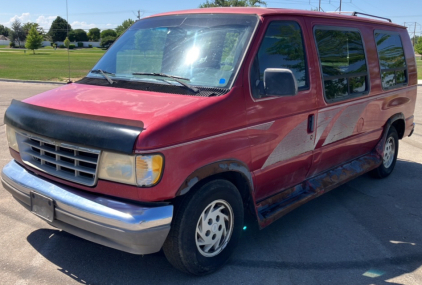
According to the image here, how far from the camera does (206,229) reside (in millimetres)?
3600

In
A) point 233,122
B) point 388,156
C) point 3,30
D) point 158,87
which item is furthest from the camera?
point 3,30

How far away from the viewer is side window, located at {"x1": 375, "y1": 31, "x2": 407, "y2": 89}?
603 cm

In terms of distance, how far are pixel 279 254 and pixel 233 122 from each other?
1403 millimetres

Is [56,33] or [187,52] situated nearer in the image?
[187,52]

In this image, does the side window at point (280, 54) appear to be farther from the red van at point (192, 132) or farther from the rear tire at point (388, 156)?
the rear tire at point (388, 156)

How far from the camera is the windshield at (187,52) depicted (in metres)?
3.80

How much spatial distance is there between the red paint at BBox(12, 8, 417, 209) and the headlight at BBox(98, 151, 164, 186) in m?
0.05

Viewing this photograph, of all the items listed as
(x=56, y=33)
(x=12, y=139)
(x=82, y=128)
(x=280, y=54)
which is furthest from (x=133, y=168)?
(x=56, y=33)

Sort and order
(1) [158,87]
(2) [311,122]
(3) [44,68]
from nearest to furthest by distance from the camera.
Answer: (1) [158,87] < (2) [311,122] < (3) [44,68]

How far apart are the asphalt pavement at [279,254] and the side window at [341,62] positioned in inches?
57.1

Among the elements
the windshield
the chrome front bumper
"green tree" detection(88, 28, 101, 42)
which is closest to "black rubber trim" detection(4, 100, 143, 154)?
the chrome front bumper

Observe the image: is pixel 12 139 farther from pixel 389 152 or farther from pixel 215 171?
pixel 389 152

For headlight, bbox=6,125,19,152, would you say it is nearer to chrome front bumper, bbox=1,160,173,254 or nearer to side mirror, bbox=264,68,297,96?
chrome front bumper, bbox=1,160,173,254

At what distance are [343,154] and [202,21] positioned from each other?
97.0 inches
